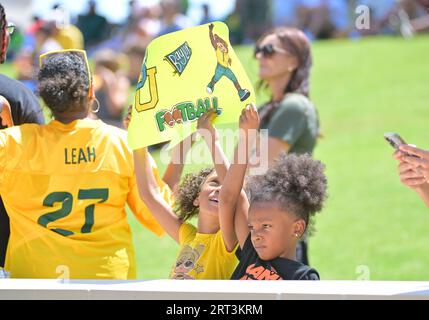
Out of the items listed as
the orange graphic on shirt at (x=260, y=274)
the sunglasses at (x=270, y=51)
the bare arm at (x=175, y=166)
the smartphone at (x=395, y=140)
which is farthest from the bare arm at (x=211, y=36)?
the sunglasses at (x=270, y=51)

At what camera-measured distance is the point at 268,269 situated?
3279 millimetres

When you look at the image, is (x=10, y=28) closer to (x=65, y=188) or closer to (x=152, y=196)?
(x=65, y=188)

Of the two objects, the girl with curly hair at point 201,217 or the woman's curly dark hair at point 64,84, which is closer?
the girl with curly hair at point 201,217

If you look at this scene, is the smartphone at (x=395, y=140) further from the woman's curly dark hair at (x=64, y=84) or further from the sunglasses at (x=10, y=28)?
the sunglasses at (x=10, y=28)

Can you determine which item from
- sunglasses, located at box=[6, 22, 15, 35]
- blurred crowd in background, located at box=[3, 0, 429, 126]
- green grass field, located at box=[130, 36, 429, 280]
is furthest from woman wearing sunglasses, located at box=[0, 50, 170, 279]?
blurred crowd in background, located at box=[3, 0, 429, 126]

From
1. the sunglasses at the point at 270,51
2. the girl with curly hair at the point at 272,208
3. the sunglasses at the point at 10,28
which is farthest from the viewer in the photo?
the sunglasses at the point at 270,51

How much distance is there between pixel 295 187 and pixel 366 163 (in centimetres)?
828

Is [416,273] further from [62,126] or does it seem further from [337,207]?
[62,126]

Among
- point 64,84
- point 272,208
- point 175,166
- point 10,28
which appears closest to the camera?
point 272,208

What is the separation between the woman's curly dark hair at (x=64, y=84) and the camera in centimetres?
368

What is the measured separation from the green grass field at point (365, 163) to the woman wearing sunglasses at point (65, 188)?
106 centimetres

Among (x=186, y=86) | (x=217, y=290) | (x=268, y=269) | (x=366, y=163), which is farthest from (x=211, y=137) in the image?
(x=366, y=163)

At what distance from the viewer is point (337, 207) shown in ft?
31.7

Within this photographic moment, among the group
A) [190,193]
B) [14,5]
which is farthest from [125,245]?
[14,5]
